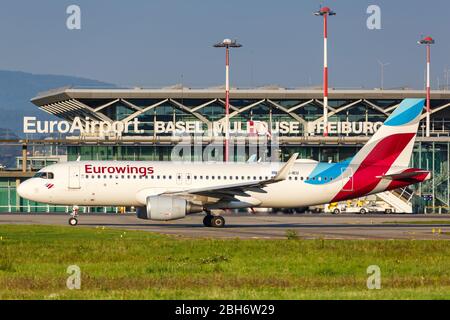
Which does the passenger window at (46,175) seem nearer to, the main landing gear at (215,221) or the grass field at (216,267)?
the main landing gear at (215,221)

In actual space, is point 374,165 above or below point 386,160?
below

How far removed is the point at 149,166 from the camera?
58.0 metres

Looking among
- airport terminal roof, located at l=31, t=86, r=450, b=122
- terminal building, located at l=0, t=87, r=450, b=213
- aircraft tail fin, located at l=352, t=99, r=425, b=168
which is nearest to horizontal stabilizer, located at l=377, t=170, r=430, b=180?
aircraft tail fin, located at l=352, t=99, r=425, b=168

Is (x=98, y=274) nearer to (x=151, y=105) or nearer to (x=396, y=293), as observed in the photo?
(x=396, y=293)

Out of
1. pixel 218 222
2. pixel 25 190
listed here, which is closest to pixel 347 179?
pixel 218 222

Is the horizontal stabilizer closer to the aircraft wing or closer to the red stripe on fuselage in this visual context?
the red stripe on fuselage

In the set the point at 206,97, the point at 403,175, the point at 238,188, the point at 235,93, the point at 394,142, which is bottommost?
the point at 238,188

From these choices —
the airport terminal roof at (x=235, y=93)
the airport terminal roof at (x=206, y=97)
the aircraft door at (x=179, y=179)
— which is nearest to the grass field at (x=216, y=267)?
the aircraft door at (x=179, y=179)

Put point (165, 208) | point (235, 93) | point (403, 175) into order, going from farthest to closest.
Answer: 1. point (235, 93)
2. point (403, 175)
3. point (165, 208)

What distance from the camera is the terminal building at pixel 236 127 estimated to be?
105875 mm

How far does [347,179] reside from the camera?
60031 mm

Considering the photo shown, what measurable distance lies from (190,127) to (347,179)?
56.0 m

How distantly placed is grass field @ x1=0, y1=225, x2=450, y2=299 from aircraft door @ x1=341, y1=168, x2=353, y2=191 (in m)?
17.5

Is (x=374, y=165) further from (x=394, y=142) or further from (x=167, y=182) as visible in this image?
(x=167, y=182)
